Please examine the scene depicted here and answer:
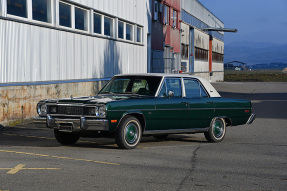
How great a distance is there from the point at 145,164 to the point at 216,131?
3.90 m

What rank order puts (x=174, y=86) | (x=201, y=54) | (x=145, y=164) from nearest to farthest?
1. (x=145, y=164)
2. (x=174, y=86)
3. (x=201, y=54)

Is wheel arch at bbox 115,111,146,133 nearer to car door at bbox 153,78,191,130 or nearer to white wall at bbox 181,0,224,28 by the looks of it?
car door at bbox 153,78,191,130

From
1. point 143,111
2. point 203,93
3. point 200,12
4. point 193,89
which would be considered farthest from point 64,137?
point 200,12

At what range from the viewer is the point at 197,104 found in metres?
11.8

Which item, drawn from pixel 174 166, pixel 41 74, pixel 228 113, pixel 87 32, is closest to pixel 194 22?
pixel 87 32

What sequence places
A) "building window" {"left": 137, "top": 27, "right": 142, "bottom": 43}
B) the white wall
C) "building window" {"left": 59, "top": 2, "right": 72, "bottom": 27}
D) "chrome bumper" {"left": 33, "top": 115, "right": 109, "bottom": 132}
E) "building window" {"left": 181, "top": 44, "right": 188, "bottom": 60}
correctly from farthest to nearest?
the white wall
"building window" {"left": 181, "top": 44, "right": 188, "bottom": 60}
"building window" {"left": 137, "top": 27, "right": 142, "bottom": 43}
"building window" {"left": 59, "top": 2, "right": 72, "bottom": 27}
"chrome bumper" {"left": 33, "top": 115, "right": 109, "bottom": 132}

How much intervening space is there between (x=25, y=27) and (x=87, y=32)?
5.61m

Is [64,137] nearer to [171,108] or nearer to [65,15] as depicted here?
[171,108]

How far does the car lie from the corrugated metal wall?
4.46 meters

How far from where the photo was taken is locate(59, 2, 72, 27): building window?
18.5 m

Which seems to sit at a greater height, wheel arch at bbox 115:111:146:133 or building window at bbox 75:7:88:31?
building window at bbox 75:7:88:31

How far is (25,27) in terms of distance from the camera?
51.7 feet

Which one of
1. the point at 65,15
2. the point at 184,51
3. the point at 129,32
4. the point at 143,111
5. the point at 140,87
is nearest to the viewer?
the point at 143,111

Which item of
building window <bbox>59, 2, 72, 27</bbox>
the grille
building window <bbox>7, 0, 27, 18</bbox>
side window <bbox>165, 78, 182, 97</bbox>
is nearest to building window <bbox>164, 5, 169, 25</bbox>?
building window <bbox>59, 2, 72, 27</bbox>
